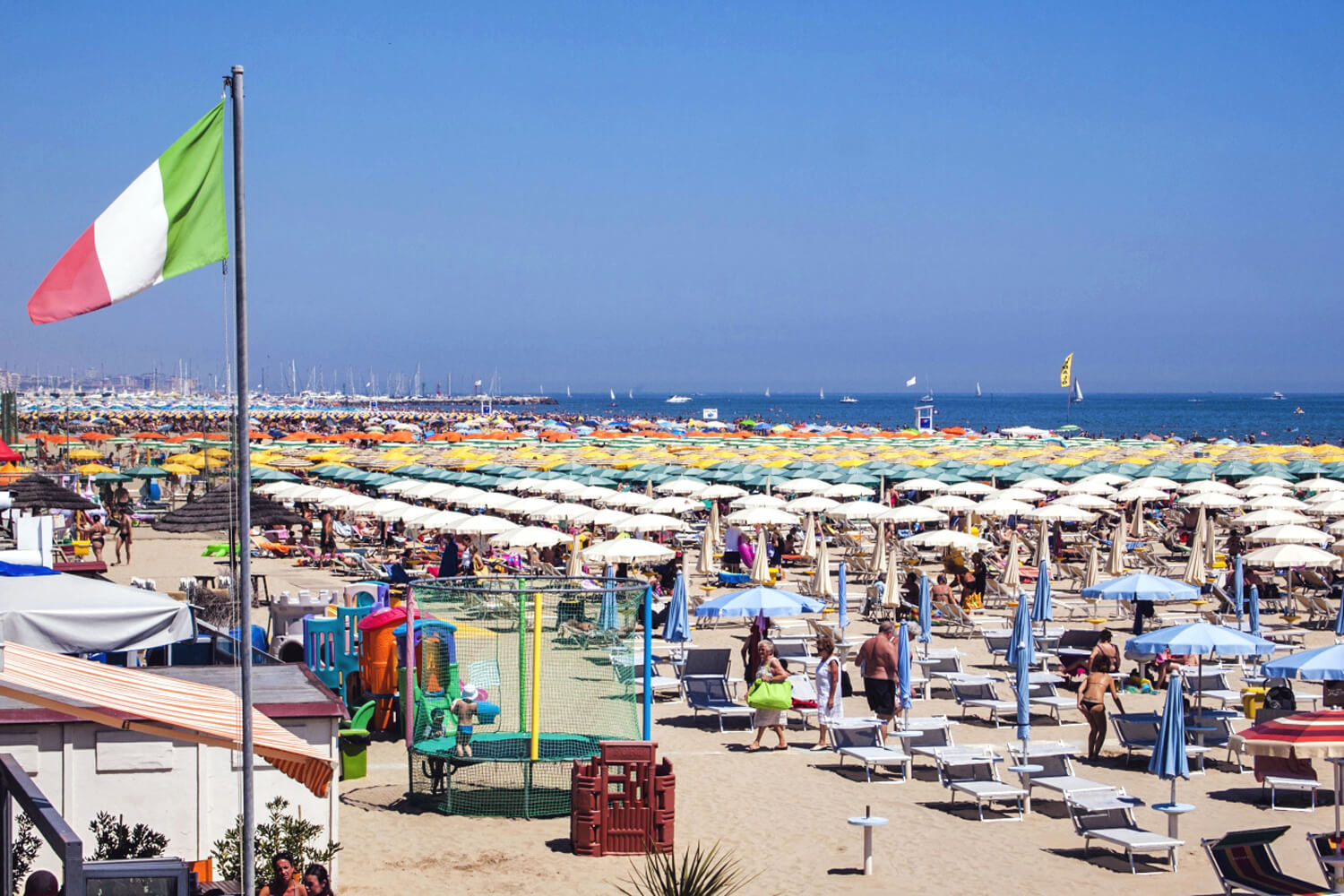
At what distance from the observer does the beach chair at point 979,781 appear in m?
9.81

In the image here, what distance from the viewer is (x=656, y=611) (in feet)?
60.2

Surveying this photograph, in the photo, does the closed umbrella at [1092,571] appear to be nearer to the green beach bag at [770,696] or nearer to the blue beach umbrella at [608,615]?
the green beach bag at [770,696]

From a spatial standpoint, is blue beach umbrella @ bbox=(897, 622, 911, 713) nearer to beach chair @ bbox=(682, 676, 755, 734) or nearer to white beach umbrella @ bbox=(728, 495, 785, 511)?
beach chair @ bbox=(682, 676, 755, 734)

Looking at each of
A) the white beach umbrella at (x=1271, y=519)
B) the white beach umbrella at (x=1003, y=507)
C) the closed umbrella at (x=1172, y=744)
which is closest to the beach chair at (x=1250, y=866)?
the closed umbrella at (x=1172, y=744)

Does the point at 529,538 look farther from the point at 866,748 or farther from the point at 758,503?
the point at 866,748

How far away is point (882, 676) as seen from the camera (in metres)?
11.9

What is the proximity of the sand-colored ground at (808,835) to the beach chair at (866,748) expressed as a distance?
17cm

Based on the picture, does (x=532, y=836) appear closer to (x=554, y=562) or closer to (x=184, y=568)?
(x=554, y=562)

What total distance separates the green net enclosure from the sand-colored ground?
350mm

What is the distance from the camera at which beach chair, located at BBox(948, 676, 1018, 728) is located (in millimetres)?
12883

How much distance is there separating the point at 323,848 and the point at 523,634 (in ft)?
9.05

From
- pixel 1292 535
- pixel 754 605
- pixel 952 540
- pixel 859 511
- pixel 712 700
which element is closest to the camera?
pixel 712 700

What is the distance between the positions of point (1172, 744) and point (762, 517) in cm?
1471

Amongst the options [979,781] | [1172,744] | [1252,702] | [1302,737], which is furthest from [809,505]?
[1302,737]
